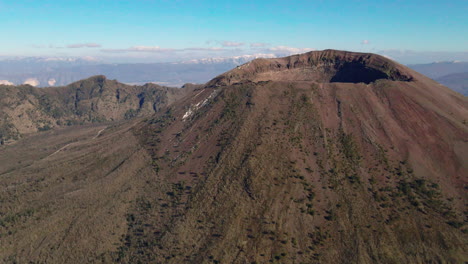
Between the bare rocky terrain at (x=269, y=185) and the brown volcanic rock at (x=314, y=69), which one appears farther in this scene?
the brown volcanic rock at (x=314, y=69)

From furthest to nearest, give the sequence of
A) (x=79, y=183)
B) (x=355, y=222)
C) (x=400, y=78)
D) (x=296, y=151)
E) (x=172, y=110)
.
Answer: (x=172, y=110), (x=400, y=78), (x=79, y=183), (x=296, y=151), (x=355, y=222)

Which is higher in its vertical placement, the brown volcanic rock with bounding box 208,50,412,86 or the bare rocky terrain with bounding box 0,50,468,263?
the brown volcanic rock with bounding box 208,50,412,86

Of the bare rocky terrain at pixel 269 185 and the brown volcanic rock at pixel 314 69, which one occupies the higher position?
the brown volcanic rock at pixel 314 69

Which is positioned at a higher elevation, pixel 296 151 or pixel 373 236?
pixel 296 151

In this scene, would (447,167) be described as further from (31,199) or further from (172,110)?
(31,199)

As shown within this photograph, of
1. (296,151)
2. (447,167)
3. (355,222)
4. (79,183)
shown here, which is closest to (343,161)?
(296,151)

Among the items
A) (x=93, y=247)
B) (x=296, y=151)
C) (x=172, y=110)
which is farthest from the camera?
(x=172, y=110)

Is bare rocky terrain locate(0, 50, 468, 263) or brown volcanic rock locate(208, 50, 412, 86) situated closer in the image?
bare rocky terrain locate(0, 50, 468, 263)

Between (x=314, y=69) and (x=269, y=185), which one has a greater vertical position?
(x=314, y=69)
